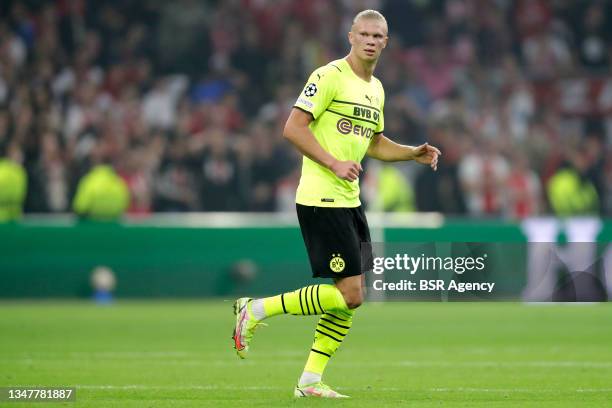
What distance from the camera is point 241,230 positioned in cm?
1725

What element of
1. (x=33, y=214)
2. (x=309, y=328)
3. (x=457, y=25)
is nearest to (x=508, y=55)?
(x=457, y=25)

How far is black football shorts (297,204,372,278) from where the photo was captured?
23.4 ft

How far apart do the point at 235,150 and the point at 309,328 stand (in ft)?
24.7

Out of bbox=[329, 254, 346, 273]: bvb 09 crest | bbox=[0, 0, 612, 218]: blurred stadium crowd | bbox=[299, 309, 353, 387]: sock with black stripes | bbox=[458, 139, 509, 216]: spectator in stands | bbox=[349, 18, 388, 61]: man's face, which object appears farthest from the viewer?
bbox=[458, 139, 509, 216]: spectator in stands

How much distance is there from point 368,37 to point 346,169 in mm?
850

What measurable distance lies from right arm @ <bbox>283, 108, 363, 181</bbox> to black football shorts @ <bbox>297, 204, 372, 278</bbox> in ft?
1.01

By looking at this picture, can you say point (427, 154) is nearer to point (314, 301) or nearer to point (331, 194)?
point (331, 194)

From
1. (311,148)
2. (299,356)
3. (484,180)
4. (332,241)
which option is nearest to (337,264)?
(332,241)

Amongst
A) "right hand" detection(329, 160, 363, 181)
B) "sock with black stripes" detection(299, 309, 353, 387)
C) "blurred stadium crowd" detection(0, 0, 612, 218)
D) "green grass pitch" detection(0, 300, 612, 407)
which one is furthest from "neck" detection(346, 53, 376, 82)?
"blurred stadium crowd" detection(0, 0, 612, 218)

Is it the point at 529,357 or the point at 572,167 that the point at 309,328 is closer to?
the point at 529,357

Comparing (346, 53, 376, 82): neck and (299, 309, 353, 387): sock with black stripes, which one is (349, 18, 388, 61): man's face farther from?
(299, 309, 353, 387): sock with black stripes

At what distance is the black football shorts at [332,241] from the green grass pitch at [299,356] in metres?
0.74

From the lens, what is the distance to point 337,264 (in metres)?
7.13

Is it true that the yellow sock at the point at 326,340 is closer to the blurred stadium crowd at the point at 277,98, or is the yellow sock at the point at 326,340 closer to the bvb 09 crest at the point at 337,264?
the bvb 09 crest at the point at 337,264
